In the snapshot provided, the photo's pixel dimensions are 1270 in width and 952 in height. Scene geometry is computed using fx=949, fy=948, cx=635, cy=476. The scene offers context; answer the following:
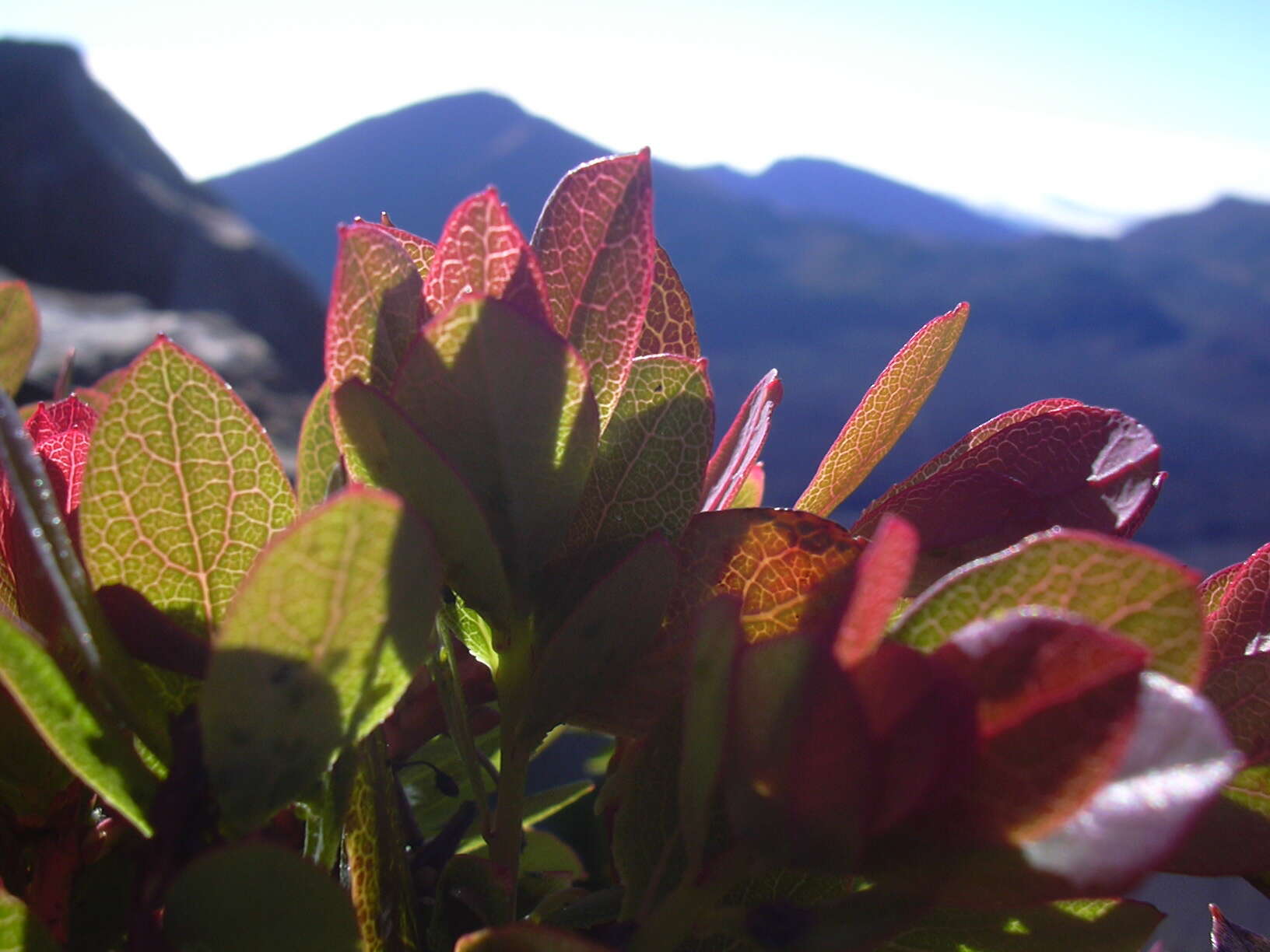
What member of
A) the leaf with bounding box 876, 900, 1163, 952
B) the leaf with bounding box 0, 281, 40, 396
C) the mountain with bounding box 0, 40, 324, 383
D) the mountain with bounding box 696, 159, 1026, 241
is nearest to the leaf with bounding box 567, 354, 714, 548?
the leaf with bounding box 876, 900, 1163, 952

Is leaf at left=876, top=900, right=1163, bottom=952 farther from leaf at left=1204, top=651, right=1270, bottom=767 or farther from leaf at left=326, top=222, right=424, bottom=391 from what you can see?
leaf at left=326, top=222, right=424, bottom=391

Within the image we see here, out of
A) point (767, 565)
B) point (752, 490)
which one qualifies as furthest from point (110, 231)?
point (767, 565)

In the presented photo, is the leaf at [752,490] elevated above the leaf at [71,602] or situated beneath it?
situated beneath

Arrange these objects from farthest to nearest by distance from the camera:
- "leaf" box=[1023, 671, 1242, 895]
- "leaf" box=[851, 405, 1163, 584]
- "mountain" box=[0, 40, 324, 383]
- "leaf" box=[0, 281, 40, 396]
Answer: "mountain" box=[0, 40, 324, 383], "leaf" box=[0, 281, 40, 396], "leaf" box=[851, 405, 1163, 584], "leaf" box=[1023, 671, 1242, 895]

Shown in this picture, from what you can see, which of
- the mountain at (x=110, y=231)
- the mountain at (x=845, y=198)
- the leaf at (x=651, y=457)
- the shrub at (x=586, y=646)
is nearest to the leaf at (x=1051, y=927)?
the shrub at (x=586, y=646)

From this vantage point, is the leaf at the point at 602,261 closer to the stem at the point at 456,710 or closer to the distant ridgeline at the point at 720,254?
the stem at the point at 456,710

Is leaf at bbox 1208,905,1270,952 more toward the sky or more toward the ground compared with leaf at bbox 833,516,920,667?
more toward the ground

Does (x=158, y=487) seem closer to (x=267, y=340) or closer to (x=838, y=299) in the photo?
(x=267, y=340)
